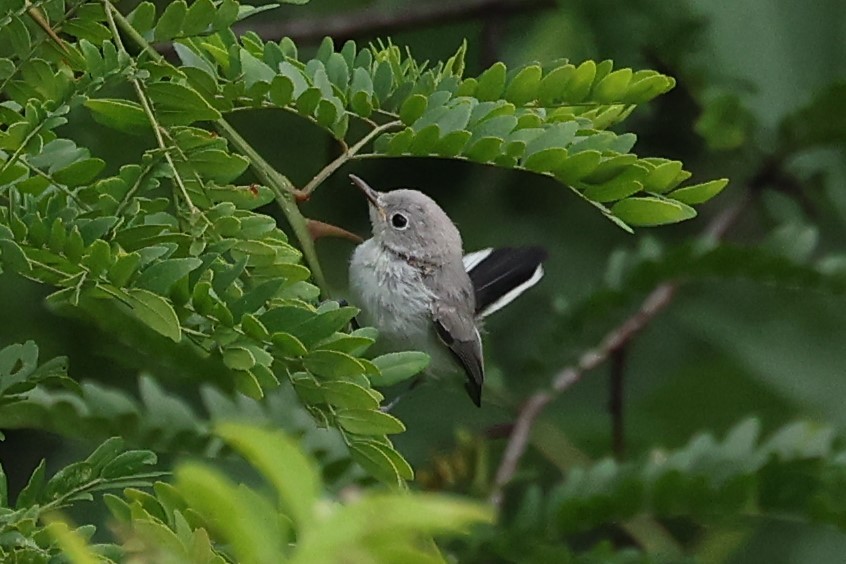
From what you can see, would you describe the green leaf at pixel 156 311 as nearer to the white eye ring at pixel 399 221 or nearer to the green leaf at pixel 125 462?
the green leaf at pixel 125 462

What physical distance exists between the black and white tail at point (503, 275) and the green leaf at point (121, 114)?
128 cm

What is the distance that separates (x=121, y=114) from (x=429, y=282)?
1.34m

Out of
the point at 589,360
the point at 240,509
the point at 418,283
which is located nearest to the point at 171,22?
the point at 240,509

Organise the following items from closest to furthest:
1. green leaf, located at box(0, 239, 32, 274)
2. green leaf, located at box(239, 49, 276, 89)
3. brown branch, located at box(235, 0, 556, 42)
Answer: green leaf, located at box(0, 239, 32, 274), green leaf, located at box(239, 49, 276, 89), brown branch, located at box(235, 0, 556, 42)

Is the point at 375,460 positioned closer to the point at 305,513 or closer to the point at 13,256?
the point at 13,256

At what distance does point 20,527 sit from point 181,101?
1.15ft

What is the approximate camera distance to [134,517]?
813 mm

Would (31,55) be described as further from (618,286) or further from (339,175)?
(339,175)

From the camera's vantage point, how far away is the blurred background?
8.72 feet

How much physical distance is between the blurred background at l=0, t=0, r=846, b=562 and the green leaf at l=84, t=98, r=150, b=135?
1262 millimetres

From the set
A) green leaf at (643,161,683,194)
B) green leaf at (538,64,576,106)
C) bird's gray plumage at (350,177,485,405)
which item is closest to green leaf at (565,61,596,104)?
green leaf at (538,64,576,106)

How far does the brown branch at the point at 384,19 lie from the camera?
3.07 m

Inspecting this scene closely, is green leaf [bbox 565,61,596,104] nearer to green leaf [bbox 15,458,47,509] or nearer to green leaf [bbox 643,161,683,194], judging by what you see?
green leaf [bbox 643,161,683,194]

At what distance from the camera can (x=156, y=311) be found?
3.16 feet
